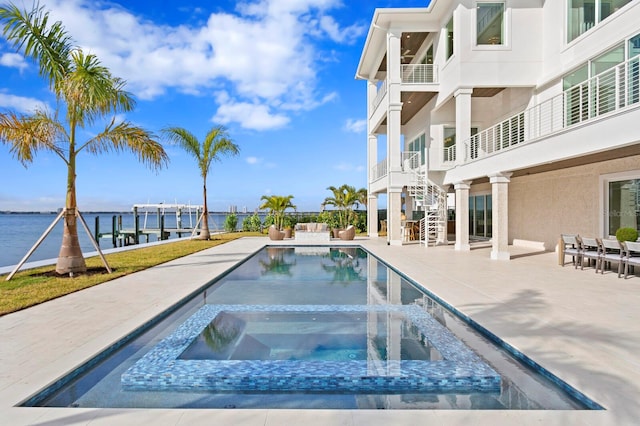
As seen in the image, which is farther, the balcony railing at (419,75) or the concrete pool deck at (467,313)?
the balcony railing at (419,75)

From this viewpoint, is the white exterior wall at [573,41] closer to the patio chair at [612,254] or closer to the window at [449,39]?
the window at [449,39]

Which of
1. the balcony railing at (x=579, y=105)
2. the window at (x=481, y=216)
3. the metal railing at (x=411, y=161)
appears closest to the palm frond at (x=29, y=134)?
the balcony railing at (x=579, y=105)

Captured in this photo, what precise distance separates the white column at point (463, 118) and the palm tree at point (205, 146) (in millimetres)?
12650

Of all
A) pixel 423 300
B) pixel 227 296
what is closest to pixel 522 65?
pixel 423 300

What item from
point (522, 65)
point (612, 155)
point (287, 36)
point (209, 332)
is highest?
point (287, 36)

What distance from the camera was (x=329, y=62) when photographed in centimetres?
2595

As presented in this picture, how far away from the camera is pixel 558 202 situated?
13578 millimetres

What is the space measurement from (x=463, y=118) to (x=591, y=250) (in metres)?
6.75

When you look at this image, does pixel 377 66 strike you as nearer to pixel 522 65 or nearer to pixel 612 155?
pixel 522 65

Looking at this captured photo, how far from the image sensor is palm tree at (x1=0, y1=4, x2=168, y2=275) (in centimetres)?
852

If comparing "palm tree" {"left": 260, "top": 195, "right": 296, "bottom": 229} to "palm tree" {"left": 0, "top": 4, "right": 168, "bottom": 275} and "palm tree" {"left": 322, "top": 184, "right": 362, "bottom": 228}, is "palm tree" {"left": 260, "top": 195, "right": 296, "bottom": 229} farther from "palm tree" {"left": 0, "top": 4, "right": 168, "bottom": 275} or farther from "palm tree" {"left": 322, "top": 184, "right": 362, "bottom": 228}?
"palm tree" {"left": 0, "top": 4, "right": 168, "bottom": 275}

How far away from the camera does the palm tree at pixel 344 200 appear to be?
2592cm

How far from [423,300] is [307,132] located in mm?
31155

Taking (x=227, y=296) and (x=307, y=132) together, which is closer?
(x=227, y=296)
